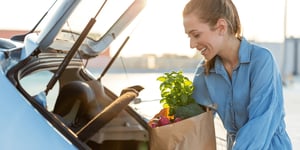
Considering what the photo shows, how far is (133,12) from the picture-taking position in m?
2.19

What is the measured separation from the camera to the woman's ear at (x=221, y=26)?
174 cm

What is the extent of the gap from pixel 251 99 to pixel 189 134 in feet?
0.83

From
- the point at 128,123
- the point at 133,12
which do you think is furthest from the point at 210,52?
the point at 128,123

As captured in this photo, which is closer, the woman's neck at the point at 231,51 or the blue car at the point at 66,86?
the blue car at the point at 66,86

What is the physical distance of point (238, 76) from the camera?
1784 mm

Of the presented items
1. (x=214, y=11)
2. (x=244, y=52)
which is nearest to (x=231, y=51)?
(x=244, y=52)

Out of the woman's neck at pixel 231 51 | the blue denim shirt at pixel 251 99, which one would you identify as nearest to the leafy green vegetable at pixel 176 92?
the blue denim shirt at pixel 251 99

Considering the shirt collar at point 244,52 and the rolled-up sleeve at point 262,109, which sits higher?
the shirt collar at point 244,52

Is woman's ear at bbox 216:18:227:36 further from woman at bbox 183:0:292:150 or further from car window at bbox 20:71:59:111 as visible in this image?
car window at bbox 20:71:59:111

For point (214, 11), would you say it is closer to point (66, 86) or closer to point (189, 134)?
point (189, 134)

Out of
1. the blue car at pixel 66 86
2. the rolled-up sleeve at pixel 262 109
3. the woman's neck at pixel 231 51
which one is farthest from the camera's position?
the woman's neck at pixel 231 51

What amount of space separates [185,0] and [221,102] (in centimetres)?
41

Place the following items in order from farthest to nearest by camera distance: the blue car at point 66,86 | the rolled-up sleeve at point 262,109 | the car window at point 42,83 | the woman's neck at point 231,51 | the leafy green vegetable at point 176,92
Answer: the car window at point 42,83 < the leafy green vegetable at point 176,92 < the woman's neck at point 231,51 < the rolled-up sleeve at point 262,109 < the blue car at point 66,86

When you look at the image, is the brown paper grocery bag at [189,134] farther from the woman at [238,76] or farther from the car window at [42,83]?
the car window at [42,83]
